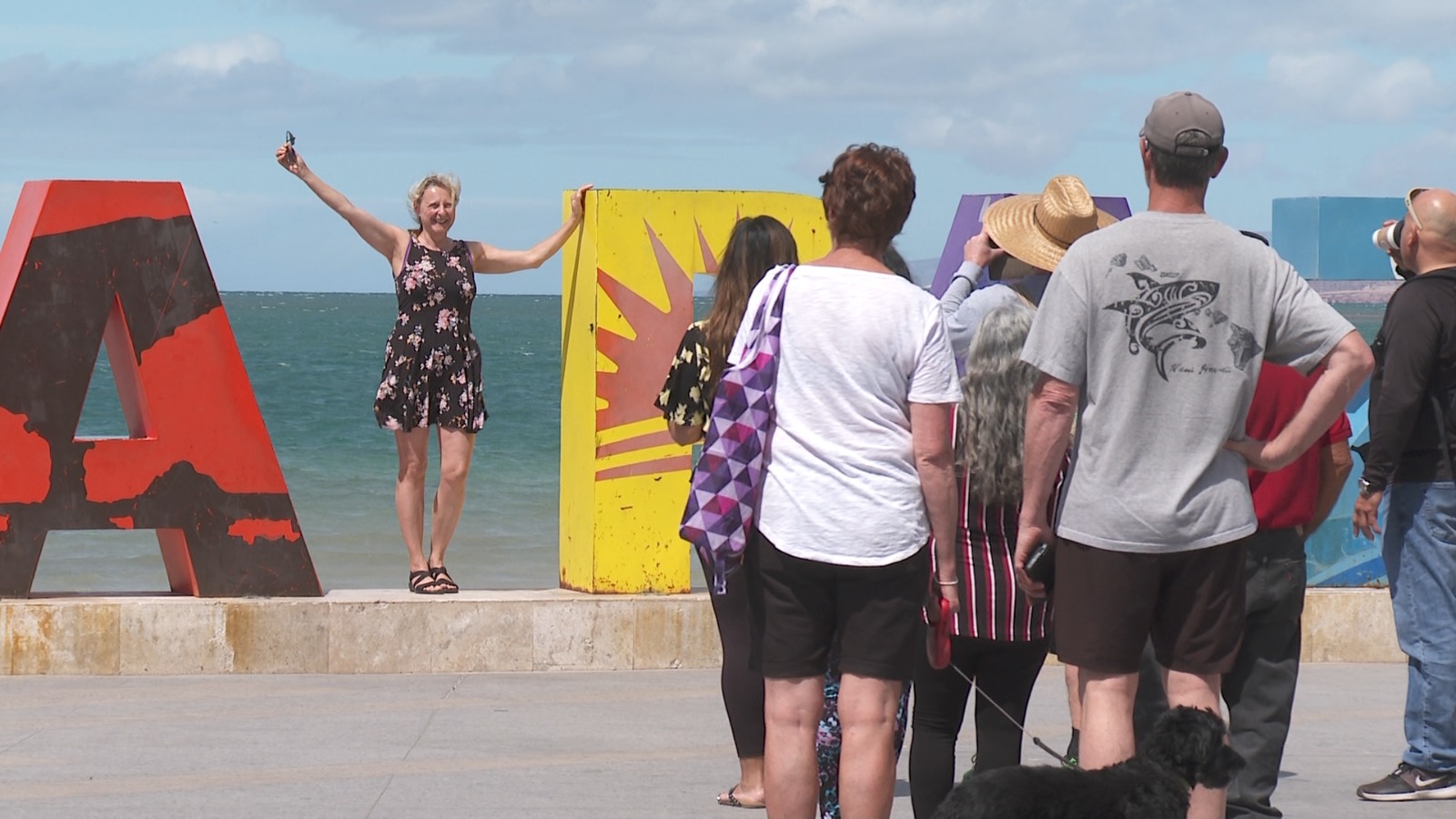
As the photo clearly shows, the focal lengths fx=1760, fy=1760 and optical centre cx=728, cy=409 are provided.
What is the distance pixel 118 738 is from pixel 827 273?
11.3 ft

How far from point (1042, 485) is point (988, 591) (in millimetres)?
507

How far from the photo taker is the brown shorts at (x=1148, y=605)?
13.0ft

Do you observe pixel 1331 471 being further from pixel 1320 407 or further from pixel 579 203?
pixel 579 203

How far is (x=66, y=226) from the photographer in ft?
24.4

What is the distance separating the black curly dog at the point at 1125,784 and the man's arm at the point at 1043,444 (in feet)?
1.78

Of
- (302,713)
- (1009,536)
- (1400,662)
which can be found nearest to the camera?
(1009,536)

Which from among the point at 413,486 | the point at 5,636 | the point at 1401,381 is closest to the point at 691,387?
the point at 1401,381

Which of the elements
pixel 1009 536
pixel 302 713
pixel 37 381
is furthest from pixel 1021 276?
pixel 37 381

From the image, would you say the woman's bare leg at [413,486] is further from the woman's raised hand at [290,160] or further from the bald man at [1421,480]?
the bald man at [1421,480]

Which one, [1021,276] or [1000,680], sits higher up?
[1021,276]

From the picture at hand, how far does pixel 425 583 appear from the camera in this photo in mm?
7875

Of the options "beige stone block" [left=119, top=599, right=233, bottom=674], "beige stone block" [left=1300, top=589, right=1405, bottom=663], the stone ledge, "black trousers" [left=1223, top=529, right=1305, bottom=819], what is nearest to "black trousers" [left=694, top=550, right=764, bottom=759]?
"black trousers" [left=1223, top=529, right=1305, bottom=819]

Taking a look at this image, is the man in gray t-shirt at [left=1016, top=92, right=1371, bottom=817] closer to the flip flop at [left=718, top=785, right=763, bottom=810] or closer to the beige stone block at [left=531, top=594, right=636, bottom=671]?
the flip flop at [left=718, top=785, right=763, bottom=810]

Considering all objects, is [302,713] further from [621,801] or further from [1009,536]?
[1009,536]
